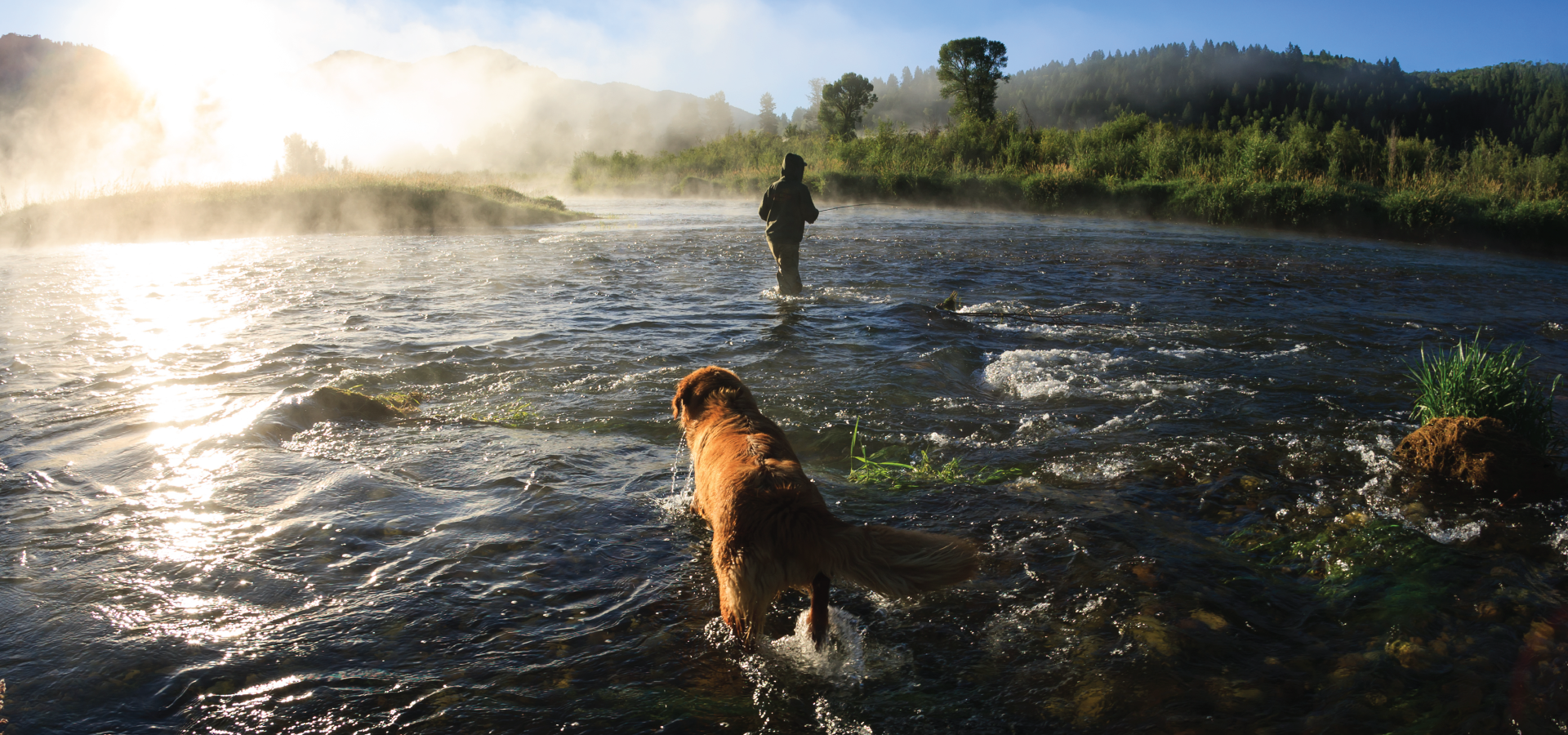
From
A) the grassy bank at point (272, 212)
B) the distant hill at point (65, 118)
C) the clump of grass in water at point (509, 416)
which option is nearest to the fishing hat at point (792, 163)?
the clump of grass in water at point (509, 416)

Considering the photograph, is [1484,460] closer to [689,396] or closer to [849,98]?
[689,396]

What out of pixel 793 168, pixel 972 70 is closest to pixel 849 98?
pixel 972 70

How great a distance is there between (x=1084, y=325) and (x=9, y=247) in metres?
27.4

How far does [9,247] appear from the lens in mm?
20562

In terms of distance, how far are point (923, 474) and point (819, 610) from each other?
7.80ft

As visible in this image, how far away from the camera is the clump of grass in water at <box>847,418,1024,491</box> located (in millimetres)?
5258

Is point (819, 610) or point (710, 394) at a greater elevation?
point (710, 394)

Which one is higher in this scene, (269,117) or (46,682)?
(269,117)

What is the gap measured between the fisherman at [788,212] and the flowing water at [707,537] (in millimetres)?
2306

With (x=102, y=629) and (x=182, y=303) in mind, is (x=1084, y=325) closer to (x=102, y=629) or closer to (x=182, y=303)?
(x=102, y=629)

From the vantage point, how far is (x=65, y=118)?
38.4m

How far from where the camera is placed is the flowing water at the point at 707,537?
3.02 m

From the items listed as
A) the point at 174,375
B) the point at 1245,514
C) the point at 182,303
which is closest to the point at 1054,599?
the point at 1245,514

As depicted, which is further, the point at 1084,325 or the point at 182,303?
the point at 182,303
